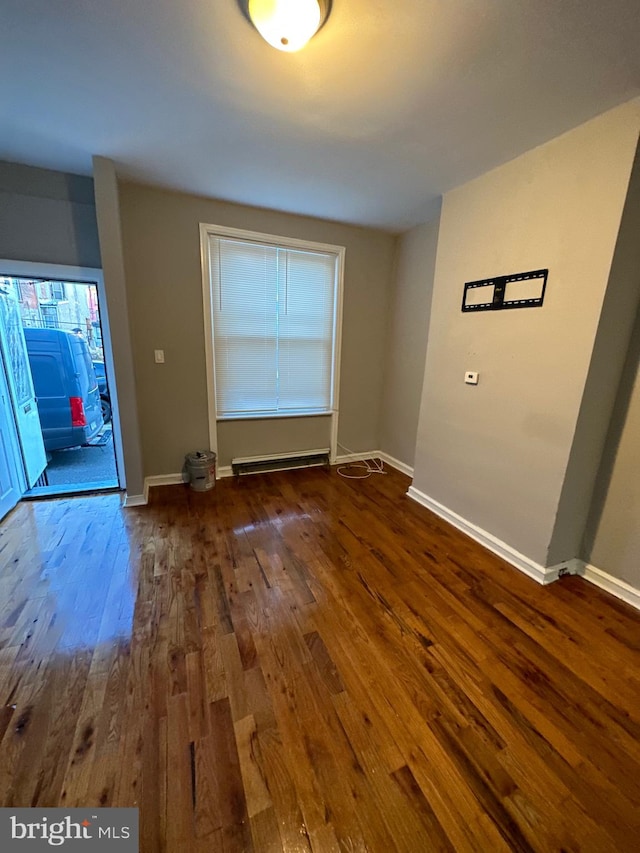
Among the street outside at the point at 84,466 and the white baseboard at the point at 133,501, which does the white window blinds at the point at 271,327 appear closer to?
the white baseboard at the point at 133,501

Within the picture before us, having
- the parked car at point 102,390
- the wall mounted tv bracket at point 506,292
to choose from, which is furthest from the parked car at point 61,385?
the wall mounted tv bracket at point 506,292

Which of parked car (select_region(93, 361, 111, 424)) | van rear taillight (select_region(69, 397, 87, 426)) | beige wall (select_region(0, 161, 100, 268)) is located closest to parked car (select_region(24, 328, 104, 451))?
van rear taillight (select_region(69, 397, 87, 426))

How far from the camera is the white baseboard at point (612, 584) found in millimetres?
1854

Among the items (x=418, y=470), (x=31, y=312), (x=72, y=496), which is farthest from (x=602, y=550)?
(x=31, y=312)

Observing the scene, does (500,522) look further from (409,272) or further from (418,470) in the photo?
(409,272)

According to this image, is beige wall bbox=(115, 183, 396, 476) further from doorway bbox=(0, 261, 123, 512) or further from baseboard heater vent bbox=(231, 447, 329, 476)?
doorway bbox=(0, 261, 123, 512)

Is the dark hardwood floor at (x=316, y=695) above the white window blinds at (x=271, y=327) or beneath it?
beneath

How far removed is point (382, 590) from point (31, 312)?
13.9 ft

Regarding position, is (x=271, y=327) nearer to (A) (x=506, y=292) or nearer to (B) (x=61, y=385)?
(A) (x=506, y=292)

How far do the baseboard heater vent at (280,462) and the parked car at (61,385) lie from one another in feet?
6.66

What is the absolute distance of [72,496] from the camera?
9.48 ft

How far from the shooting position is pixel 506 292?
6.93 ft

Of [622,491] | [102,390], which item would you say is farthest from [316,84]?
[102,390]

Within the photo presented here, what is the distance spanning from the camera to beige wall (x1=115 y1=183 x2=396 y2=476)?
2.74m
